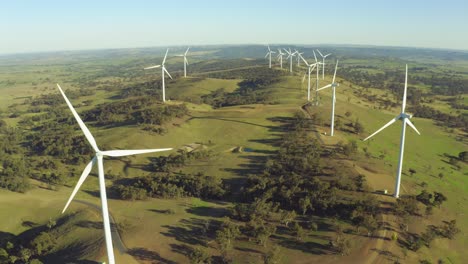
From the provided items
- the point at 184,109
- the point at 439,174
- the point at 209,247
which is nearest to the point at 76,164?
the point at 184,109

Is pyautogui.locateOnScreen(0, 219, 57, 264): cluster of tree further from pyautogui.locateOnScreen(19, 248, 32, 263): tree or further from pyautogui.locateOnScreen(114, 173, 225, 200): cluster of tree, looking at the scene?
pyautogui.locateOnScreen(114, 173, 225, 200): cluster of tree

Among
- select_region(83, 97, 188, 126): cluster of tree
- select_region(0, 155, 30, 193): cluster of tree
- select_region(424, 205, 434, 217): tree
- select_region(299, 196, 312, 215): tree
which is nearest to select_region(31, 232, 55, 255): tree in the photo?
select_region(0, 155, 30, 193): cluster of tree

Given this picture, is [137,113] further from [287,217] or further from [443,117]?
[443,117]

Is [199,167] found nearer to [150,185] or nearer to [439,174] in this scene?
[150,185]

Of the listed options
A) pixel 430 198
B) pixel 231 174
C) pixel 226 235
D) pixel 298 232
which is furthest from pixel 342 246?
pixel 231 174

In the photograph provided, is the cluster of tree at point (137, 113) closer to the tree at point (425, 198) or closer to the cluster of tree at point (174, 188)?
the cluster of tree at point (174, 188)

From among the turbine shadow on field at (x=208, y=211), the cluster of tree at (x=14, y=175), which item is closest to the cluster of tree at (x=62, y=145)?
the cluster of tree at (x=14, y=175)
